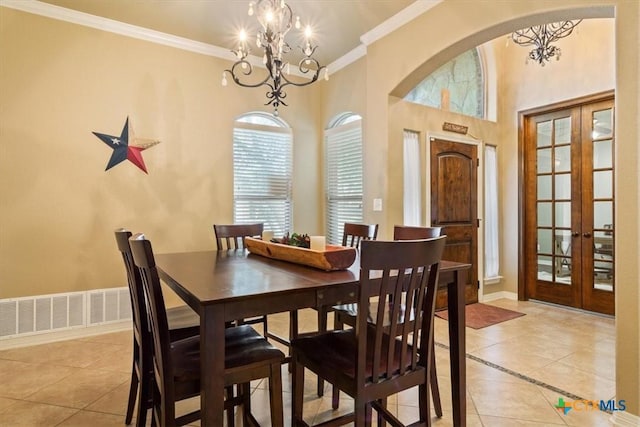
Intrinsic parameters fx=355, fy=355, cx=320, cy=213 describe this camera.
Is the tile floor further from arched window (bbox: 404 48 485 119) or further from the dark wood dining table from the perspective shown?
arched window (bbox: 404 48 485 119)

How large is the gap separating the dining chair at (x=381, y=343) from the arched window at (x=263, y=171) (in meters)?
2.81

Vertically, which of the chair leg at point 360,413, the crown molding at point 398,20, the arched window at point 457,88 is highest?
the crown molding at point 398,20

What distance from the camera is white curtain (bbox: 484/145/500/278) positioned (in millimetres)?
4509

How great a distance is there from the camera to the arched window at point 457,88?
13.6 feet

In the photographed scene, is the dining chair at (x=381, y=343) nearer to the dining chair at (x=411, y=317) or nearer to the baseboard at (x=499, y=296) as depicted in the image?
the dining chair at (x=411, y=317)

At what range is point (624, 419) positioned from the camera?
→ 1.87 metres

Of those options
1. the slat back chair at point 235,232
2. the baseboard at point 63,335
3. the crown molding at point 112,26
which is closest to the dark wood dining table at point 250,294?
the slat back chair at point 235,232

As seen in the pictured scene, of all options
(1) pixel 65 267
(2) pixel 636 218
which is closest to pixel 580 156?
(2) pixel 636 218

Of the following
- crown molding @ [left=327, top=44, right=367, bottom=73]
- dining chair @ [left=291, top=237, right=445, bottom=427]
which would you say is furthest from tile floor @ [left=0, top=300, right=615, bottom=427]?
crown molding @ [left=327, top=44, right=367, bottom=73]

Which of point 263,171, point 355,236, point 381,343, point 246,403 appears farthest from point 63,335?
point 381,343

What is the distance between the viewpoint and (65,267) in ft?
10.8

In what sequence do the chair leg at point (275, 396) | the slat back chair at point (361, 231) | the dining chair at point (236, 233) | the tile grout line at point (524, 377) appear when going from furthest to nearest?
the dining chair at point (236, 233), the slat back chair at point (361, 231), the tile grout line at point (524, 377), the chair leg at point (275, 396)

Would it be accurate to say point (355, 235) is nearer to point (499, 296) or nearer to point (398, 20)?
point (398, 20)

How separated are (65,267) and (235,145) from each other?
2085mm
